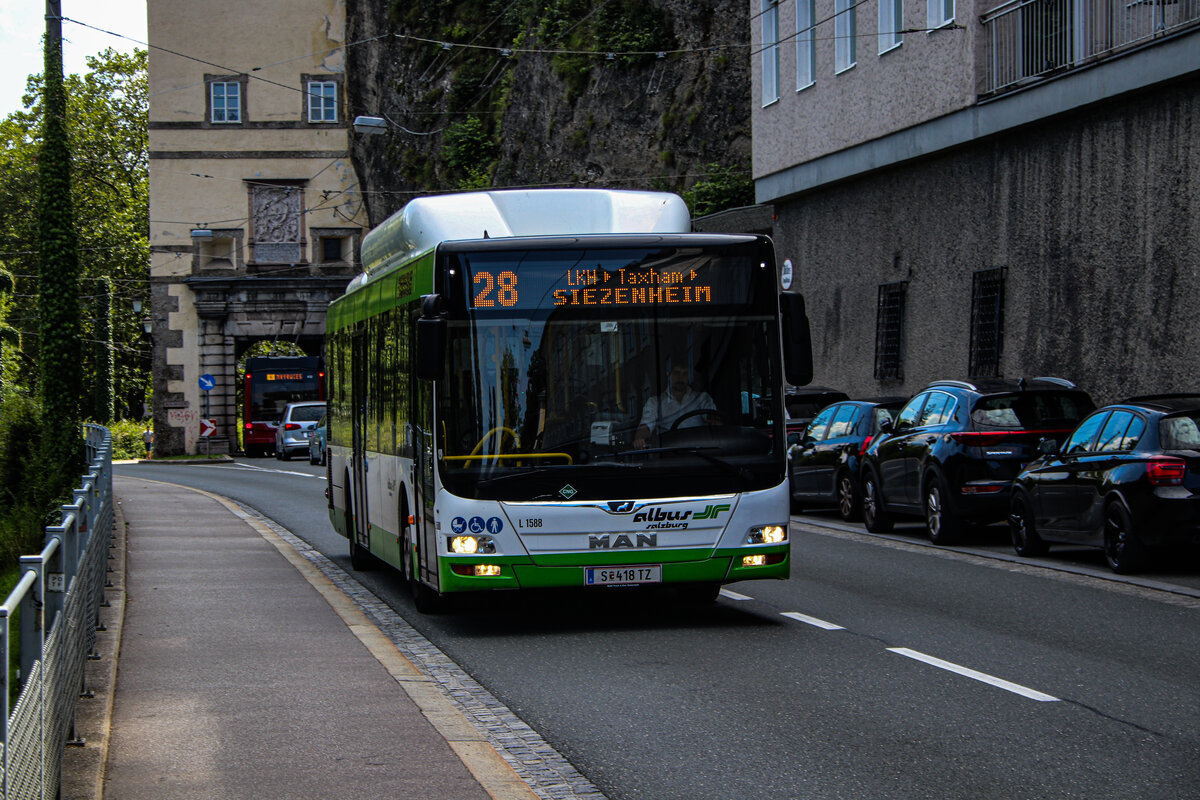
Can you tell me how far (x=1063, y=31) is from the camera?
76.2ft

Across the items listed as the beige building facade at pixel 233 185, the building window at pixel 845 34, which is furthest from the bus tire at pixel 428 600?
the beige building facade at pixel 233 185

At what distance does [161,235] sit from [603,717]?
2262 inches

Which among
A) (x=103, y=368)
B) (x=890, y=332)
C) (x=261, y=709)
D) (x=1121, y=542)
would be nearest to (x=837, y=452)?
(x=1121, y=542)

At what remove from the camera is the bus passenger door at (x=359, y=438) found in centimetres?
1491

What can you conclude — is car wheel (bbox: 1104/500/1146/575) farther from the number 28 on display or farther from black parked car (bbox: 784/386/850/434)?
black parked car (bbox: 784/386/850/434)

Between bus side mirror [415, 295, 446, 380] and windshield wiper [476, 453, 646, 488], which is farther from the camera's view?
windshield wiper [476, 453, 646, 488]

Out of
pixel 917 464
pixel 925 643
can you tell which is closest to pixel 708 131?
pixel 917 464

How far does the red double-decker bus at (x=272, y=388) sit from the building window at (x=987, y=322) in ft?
118

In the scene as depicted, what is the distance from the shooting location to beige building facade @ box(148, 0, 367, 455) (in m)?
62.7

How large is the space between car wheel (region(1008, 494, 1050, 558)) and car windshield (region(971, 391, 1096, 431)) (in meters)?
1.31

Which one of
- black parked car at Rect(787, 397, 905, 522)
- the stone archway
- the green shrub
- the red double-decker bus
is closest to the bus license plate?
black parked car at Rect(787, 397, 905, 522)

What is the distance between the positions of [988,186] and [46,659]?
2170cm

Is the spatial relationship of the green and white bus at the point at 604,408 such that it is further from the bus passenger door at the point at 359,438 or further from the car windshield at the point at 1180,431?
the car windshield at the point at 1180,431

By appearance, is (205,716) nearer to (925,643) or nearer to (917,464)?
(925,643)
